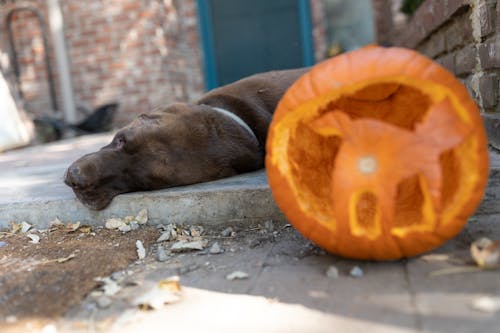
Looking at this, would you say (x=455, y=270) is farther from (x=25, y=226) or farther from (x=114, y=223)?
(x=25, y=226)

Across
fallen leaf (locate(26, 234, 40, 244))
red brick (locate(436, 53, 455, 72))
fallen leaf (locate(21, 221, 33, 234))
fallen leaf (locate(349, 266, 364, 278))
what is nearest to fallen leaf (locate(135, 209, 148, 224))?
fallen leaf (locate(26, 234, 40, 244))

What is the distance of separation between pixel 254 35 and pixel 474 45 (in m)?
5.64

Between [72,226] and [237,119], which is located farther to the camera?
[237,119]

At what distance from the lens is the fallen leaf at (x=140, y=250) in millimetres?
2139

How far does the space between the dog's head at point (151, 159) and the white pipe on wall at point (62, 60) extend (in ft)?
18.7

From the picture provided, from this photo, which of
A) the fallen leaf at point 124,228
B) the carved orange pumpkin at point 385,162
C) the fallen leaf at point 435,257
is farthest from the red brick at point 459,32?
the fallen leaf at point 124,228

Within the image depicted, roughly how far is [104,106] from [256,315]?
6.59 meters

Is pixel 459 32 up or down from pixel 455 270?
up

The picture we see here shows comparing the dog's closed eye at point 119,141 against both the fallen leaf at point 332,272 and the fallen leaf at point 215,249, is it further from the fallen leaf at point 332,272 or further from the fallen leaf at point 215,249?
the fallen leaf at point 332,272

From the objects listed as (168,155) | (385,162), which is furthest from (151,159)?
(385,162)

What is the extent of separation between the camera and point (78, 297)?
172 cm

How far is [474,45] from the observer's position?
2.85m

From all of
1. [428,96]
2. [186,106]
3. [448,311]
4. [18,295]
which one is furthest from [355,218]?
[186,106]

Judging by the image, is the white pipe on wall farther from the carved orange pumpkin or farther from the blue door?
the carved orange pumpkin
